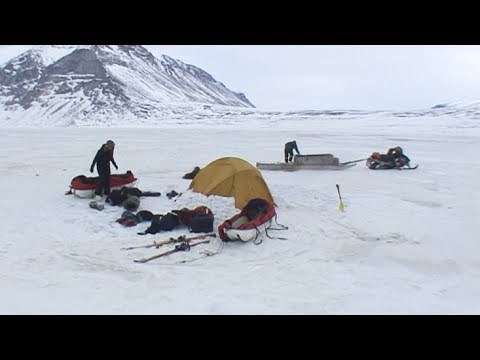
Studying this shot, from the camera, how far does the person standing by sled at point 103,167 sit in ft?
33.5

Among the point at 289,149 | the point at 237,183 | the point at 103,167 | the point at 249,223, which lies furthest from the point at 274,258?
the point at 289,149

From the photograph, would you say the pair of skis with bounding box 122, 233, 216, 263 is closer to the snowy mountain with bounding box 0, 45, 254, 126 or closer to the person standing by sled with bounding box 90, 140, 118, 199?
the person standing by sled with bounding box 90, 140, 118, 199

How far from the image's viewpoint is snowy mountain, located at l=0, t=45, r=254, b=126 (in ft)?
314

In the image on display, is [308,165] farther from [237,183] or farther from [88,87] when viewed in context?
[88,87]

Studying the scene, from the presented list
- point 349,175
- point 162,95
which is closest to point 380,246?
point 349,175

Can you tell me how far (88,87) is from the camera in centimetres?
11244

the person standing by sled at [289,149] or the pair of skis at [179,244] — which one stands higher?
the person standing by sled at [289,149]

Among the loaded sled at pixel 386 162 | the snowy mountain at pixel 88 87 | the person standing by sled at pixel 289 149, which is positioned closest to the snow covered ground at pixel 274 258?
the loaded sled at pixel 386 162

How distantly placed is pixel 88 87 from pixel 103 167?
111649 mm

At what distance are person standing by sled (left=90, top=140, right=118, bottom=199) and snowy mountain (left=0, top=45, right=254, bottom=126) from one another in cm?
6921

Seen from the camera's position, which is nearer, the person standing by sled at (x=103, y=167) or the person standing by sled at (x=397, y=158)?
the person standing by sled at (x=103, y=167)

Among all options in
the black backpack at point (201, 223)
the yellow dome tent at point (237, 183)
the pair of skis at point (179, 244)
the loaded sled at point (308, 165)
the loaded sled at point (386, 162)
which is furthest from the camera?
the loaded sled at point (386, 162)

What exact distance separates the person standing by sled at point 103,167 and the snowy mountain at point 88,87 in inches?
2725

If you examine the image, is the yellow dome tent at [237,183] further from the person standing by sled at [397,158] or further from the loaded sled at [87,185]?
the person standing by sled at [397,158]
